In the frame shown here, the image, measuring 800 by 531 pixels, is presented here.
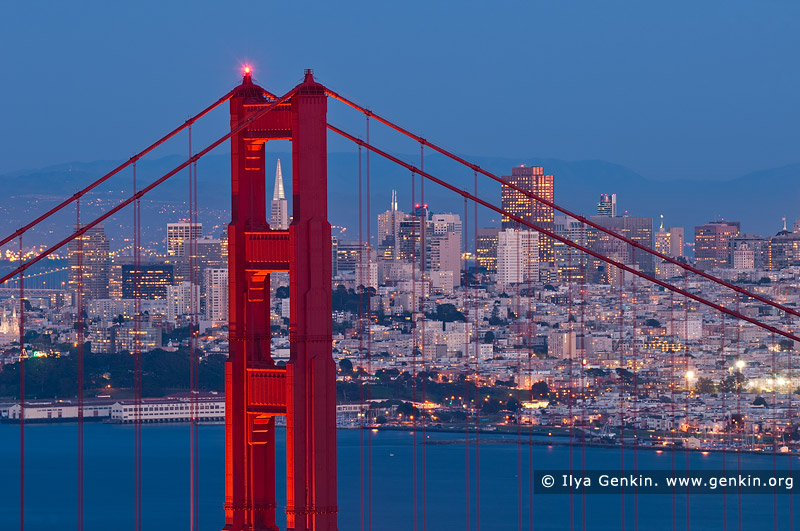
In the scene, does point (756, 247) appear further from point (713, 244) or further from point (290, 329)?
point (290, 329)

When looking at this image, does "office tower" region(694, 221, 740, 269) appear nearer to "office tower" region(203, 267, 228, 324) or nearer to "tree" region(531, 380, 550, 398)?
"office tower" region(203, 267, 228, 324)

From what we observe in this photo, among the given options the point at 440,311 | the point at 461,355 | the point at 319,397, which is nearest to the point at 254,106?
the point at 319,397

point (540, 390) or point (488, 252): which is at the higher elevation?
point (488, 252)

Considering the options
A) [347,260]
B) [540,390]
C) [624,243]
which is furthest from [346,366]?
[624,243]

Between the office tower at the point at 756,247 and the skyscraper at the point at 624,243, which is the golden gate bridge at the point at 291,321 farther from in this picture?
the office tower at the point at 756,247

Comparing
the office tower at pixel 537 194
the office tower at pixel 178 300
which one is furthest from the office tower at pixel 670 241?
the office tower at pixel 178 300

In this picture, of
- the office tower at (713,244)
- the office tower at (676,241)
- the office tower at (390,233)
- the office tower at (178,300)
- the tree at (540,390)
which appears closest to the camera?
the tree at (540,390)
